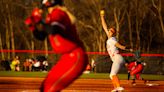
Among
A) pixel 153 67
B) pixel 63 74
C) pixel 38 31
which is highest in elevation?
pixel 38 31

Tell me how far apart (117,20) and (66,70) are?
50.9 metres

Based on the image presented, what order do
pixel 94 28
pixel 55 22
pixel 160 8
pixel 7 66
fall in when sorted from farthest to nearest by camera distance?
pixel 94 28
pixel 160 8
pixel 7 66
pixel 55 22

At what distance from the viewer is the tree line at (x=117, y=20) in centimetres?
5916

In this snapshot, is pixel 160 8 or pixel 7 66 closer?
pixel 7 66

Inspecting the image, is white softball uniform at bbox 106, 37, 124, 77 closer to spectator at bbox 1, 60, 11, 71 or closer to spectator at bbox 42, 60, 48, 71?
spectator at bbox 42, 60, 48, 71

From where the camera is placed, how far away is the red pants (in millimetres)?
7898

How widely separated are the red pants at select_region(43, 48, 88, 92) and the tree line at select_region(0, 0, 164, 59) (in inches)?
1944

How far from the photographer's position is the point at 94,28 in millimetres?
60969

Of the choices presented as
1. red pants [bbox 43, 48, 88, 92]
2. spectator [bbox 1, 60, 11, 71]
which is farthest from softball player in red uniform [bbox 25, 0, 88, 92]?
spectator [bbox 1, 60, 11, 71]

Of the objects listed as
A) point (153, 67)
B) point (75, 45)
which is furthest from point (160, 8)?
point (75, 45)

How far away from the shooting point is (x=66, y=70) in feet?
25.9

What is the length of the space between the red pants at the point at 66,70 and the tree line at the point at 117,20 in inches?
1944

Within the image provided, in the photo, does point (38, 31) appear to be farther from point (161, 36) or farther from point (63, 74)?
point (161, 36)

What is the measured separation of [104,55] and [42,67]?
506 cm
